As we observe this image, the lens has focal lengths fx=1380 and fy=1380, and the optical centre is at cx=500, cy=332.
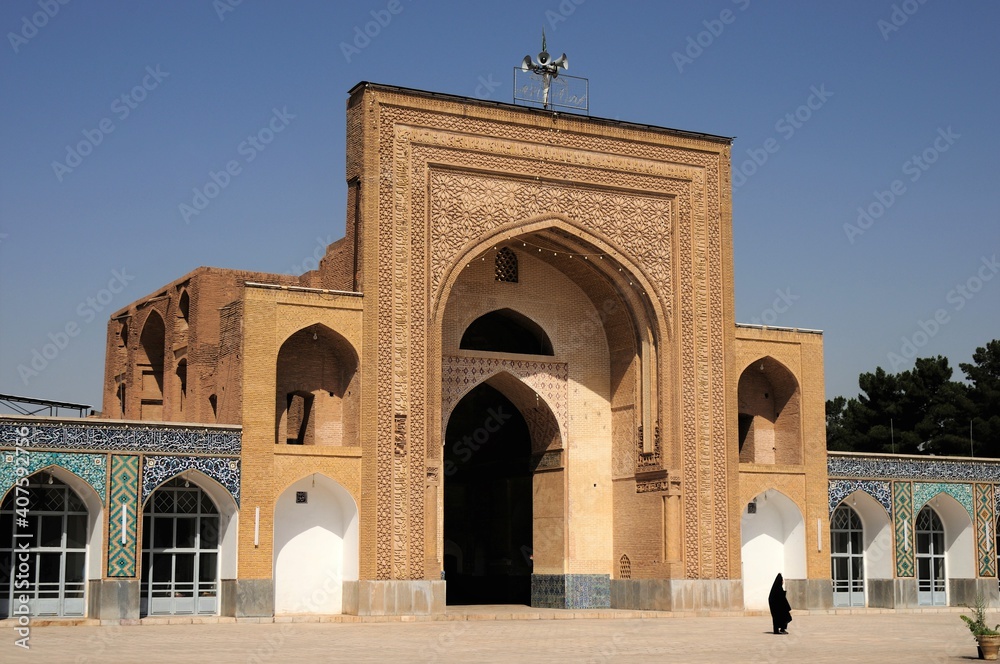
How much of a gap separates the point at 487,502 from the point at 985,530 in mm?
7472

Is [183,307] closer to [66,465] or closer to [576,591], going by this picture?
[66,465]

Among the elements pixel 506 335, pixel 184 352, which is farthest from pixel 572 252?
pixel 184 352

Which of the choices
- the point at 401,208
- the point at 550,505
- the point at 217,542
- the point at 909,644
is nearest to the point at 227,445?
the point at 217,542

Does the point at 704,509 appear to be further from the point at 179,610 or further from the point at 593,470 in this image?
the point at 179,610

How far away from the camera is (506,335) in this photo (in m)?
19.7

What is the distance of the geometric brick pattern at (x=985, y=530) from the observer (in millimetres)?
20500

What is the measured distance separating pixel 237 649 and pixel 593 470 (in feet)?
26.7

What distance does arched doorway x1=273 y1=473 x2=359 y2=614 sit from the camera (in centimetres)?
1631

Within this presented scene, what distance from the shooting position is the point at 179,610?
1597cm

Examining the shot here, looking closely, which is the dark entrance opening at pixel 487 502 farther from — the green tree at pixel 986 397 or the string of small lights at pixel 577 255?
the green tree at pixel 986 397

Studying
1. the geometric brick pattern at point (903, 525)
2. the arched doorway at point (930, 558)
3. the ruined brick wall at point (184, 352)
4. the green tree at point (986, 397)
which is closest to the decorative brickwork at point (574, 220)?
the ruined brick wall at point (184, 352)

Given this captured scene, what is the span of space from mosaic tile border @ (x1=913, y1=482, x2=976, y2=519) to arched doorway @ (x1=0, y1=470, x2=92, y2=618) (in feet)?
38.3

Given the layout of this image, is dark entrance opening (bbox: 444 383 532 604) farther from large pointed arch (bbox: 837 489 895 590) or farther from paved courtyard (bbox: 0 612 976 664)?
large pointed arch (bbox: 837 489 895 590)

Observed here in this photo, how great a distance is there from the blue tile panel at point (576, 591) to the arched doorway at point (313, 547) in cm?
330
